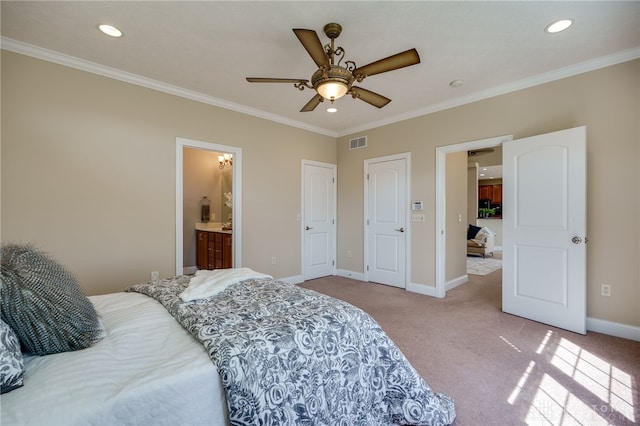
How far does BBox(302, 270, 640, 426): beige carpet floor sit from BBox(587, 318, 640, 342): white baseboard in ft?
0.25

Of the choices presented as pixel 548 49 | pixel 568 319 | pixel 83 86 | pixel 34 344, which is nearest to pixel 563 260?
pixel 568 319

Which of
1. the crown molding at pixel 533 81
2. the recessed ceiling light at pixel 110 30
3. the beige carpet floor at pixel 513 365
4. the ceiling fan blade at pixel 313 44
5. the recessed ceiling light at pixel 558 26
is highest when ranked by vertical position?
the recessed ceiling light at pixel 558 26

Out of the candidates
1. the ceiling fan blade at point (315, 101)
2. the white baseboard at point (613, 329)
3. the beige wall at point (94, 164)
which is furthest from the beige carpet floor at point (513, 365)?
the beige wall at point (94, 164)

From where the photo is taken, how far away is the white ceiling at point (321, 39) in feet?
6.88

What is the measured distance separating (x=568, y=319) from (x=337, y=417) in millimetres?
2880

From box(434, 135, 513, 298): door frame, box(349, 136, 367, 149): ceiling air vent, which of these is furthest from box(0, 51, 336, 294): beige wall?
box(434, 135, 513, 298): door frame

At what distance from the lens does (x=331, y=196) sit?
5316 millimetres

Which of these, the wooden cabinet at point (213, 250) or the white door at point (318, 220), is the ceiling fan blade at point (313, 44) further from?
the wooden cabinet at point (213, 250)

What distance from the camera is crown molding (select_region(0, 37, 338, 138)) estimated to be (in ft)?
8.41

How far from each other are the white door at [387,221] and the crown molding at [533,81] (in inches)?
29.1

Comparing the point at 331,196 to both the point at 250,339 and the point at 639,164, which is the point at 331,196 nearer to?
the point at 639,164

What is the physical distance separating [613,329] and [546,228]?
1094mm

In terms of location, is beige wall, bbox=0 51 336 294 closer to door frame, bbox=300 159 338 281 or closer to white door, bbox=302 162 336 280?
door frame, bbox=300 159 338 281

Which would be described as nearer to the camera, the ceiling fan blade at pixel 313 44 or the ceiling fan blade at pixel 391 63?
the ceiling fan blade at pixel 313 44
